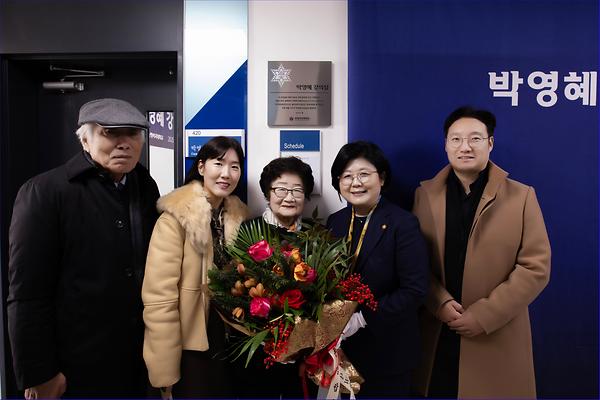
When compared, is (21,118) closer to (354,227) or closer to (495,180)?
(354,227)

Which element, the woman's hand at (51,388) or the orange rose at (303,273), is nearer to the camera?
the orange rose at (303,273)

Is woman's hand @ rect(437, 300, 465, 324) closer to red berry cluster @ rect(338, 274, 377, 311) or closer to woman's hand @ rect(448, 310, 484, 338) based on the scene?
woman's hand @ rect(448, 310, 484, 338)

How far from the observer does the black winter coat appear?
58.4 inches

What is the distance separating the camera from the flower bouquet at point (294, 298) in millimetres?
1408

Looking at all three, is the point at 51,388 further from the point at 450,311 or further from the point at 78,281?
the point at 450,311

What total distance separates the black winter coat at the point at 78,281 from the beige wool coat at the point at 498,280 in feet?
4.27

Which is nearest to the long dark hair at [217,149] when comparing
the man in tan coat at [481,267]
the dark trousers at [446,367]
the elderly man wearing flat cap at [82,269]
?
the elderly man wearing flat cap at [82,269]

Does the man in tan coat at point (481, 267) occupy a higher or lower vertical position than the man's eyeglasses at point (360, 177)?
lower

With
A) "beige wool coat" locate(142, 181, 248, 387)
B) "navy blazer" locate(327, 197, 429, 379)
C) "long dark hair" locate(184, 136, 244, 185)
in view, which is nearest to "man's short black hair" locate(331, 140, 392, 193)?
"navy blazer" locate(327, 197, 429, 379)

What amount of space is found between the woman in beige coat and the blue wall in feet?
2.69

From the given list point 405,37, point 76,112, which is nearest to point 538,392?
point 405,37

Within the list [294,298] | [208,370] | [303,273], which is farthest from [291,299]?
[208,370]

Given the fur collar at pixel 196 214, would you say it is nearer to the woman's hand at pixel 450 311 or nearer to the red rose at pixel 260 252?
the red rose at pixel 260 252

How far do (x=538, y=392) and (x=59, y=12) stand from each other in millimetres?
3292
